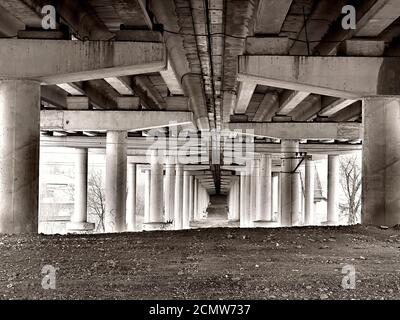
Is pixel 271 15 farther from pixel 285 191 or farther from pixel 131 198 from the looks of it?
pixel 131 198

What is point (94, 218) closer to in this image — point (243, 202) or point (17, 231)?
Result: point (243, 202)

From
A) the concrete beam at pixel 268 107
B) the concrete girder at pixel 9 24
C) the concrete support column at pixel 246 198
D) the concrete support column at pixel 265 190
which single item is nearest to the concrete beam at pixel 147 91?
the concrete beam at pixel 268 107

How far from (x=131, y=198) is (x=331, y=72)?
26.7 meters

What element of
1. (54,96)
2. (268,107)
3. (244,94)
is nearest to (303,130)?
(268,107)

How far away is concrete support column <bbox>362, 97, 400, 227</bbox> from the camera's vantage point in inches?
476

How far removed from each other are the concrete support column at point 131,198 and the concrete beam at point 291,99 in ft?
58.9

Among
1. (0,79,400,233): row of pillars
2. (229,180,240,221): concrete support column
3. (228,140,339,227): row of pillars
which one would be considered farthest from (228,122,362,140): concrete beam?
(229,180,240,221): concrete support column

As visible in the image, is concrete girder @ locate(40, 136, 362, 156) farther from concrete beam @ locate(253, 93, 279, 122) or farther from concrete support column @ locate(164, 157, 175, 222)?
concrete beam @ locate(253, 93, 279, 122)

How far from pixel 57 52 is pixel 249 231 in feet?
18.8

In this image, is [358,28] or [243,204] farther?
→ [243,204]

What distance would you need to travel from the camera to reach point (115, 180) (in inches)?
810
